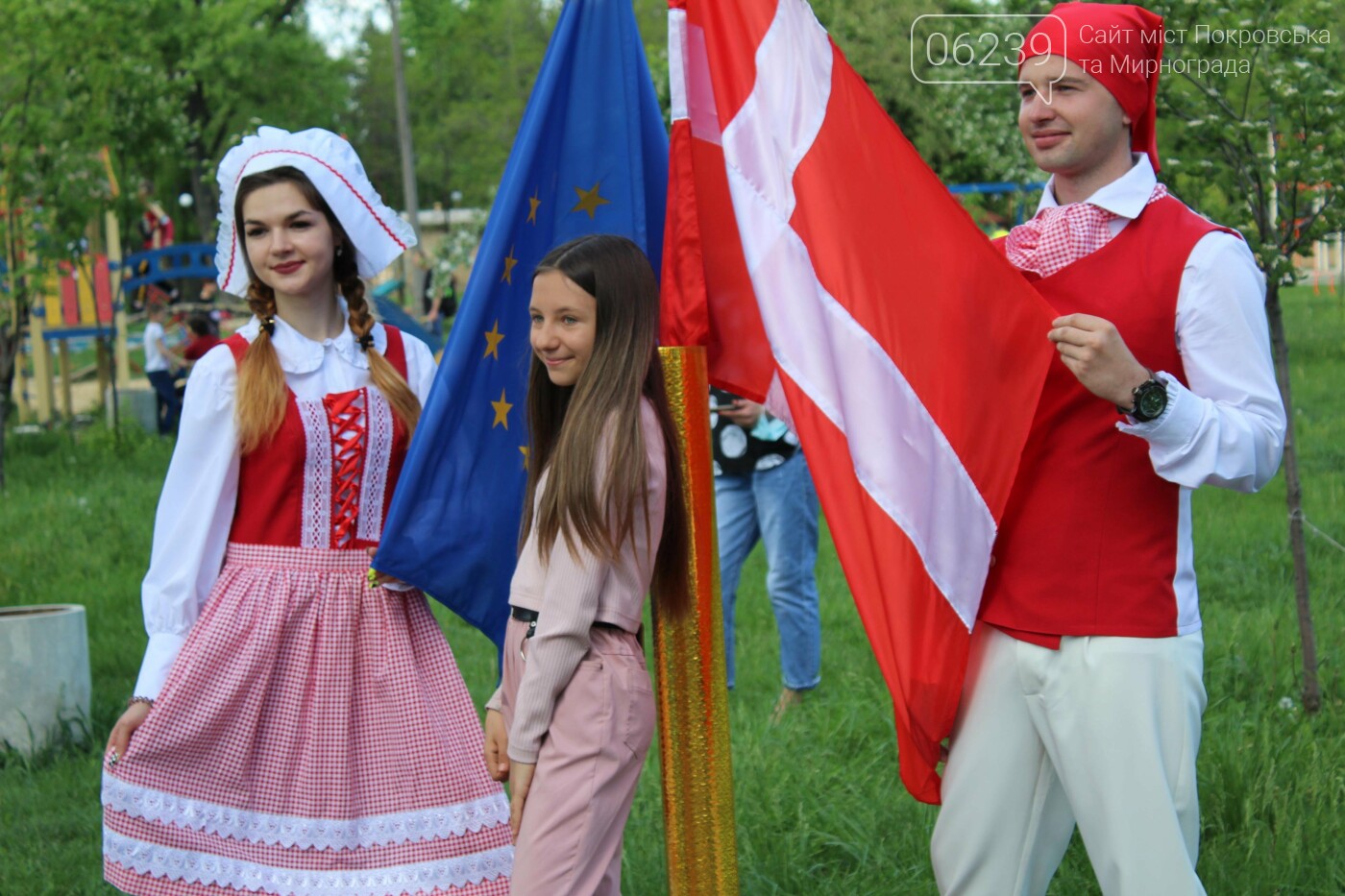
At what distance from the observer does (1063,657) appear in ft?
8.75

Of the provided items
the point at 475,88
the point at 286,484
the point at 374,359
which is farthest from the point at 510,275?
the point at 475,88

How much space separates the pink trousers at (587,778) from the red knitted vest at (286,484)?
29.2 inches

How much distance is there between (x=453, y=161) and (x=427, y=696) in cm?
4239

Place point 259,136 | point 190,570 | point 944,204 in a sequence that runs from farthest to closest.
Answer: point 259,136, point 190,570, point 944,204

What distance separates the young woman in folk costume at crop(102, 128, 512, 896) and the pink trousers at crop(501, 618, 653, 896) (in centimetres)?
55

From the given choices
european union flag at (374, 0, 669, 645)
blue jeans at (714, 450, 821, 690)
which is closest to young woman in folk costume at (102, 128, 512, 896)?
european union flag at (374, 0, 669, 645)

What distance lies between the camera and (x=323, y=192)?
133 inches

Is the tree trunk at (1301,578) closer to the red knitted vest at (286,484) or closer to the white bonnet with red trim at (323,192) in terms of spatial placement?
the white bonnet with red trim at (323,192)

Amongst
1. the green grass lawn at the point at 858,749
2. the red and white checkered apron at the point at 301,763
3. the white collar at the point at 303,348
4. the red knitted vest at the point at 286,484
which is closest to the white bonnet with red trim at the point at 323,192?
the white collar at the point at 303,348

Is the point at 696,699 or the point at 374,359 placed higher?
the point at 374,359

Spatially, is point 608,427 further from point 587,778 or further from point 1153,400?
point 1153,400

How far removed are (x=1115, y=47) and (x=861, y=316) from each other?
655mm

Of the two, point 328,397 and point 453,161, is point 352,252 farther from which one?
point 453,161

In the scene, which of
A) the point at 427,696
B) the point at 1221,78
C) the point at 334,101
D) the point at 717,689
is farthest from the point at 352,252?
the point at 334,101
